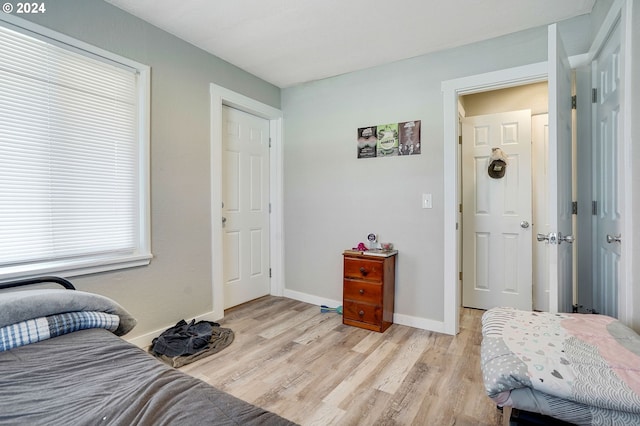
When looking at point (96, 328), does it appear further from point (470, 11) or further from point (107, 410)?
point (470, 11)

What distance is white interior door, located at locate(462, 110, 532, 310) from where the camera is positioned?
2998 millimetres

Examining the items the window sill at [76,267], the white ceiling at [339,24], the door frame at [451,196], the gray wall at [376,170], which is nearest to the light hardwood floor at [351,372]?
the door frame at [451,196]

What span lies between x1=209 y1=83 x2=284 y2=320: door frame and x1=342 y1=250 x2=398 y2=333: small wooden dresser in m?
1.09

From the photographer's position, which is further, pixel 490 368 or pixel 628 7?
pixel 628 7

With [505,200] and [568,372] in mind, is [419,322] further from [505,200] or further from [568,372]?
[568,372]

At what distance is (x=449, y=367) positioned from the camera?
2.08 m

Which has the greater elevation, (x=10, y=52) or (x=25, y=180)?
(x=10, y=52)

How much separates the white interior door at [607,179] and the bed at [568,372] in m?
0.64

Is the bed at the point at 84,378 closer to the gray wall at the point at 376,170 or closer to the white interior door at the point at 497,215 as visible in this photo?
the gray wall at the point at 376,170

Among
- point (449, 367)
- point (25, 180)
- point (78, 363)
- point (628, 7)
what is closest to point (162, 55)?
point (25, 180)

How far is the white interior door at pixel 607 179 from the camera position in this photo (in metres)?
1.60

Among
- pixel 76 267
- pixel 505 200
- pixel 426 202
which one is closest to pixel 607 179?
pixel 426 202

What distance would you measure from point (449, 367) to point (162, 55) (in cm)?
312

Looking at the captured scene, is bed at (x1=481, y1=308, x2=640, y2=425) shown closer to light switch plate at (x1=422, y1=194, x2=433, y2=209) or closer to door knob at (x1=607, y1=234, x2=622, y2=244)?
door knob at (x1=607, y1=234, x2=622, y2=244)
